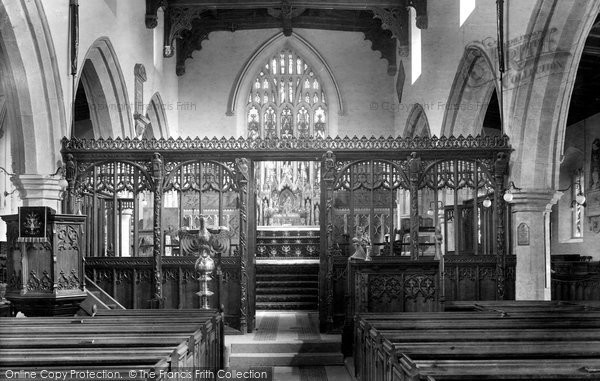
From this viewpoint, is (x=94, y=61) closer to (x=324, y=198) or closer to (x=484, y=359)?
(x=324, y=198)

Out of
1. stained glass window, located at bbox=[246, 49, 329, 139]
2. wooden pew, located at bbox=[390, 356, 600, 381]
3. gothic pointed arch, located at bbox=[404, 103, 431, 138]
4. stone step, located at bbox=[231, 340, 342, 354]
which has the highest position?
stained glass window, located at bbox=[246, 49, 329, 139]

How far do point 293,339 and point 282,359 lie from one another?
0.53 m

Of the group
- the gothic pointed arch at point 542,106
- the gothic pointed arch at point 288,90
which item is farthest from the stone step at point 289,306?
the gothic pointed arch at point 288,90

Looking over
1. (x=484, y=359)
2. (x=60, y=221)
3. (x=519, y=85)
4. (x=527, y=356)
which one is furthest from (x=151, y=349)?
(x=519, y=85)

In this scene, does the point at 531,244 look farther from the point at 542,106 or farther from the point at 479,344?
the point at 479,344

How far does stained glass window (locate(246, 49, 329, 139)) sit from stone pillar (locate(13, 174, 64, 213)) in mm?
11314

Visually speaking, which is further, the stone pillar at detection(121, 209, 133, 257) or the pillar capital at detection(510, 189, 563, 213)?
the stone pillar at detection(121, 209, 133, 257)

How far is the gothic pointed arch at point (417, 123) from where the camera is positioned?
16234 mm

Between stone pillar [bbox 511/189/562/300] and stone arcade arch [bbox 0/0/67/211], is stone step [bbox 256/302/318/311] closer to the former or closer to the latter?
stone pillar [bbox 511/189/562/300]

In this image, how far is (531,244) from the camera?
31.0 ft

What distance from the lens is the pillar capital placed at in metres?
9.40

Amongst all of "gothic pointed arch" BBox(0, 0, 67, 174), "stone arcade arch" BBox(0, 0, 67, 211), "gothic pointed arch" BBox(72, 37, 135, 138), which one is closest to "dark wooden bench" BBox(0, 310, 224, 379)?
"stone arcade arch" BBox(0, 0, 67, 211)

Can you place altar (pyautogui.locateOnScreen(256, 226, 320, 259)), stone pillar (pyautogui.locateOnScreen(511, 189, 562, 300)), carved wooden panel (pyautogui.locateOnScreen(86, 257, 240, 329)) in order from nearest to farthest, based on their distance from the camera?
carved wooden panel (pyautogui.locateOnScreen(86, 257, 240, 329)) < stone pillar (pyautogui.locateOnScreen(511, 189, 562, 300)) < altar (pyautogui.locateOnScreen(256, 226, 320, 259))

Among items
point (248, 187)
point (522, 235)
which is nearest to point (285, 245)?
point (248, 187)
